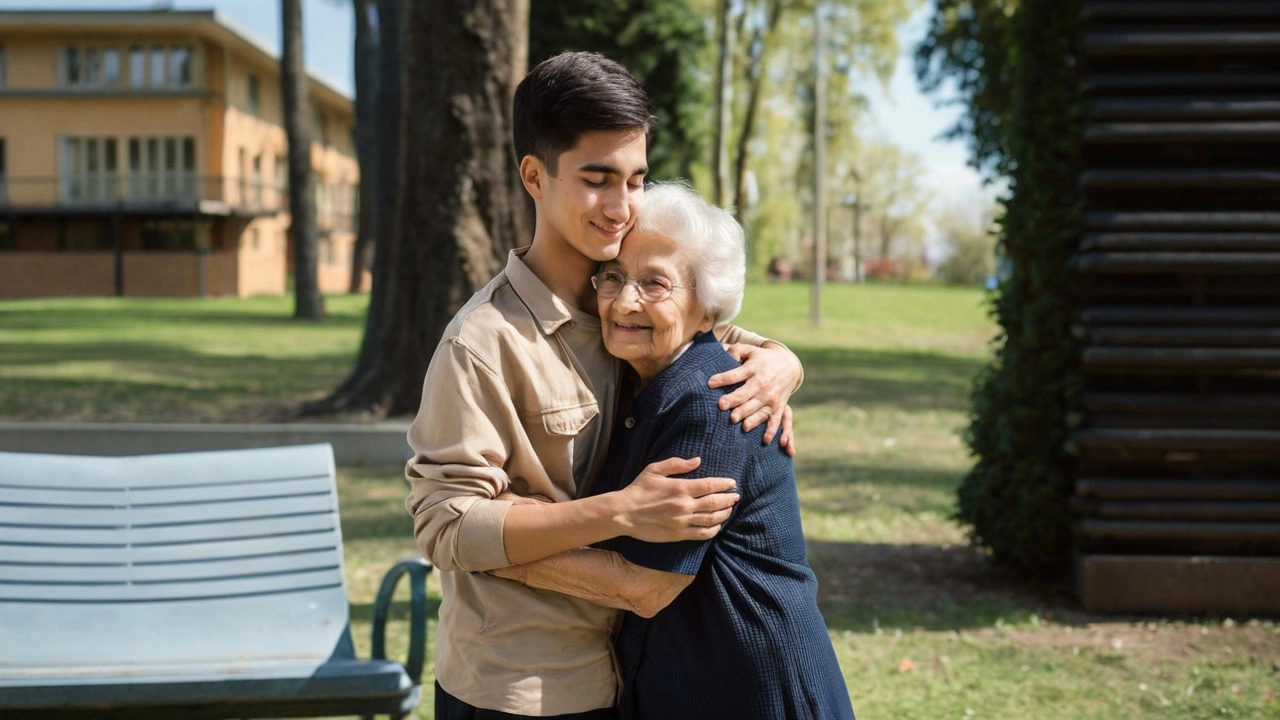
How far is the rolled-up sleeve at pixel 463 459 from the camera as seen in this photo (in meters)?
2.33

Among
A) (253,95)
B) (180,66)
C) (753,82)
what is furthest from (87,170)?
(753,82)

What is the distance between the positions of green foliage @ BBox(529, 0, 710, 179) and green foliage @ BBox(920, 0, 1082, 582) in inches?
665

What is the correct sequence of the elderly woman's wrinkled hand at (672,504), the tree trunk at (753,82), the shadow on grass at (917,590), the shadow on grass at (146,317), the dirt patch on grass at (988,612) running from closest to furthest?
the elderly woman's wrinkled hand at (672,504), the dirt patch on grass at (988,612), the shadow on grass at (917,590), the shadow on grass at (146,317), the tree trunk at (753,82)

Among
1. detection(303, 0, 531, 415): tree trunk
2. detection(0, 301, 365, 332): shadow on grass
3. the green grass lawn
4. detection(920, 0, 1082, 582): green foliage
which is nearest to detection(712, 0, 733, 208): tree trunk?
detection(0, 301, 365, 332): shadow on grass

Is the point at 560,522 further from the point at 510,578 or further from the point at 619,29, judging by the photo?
the point at 619,29

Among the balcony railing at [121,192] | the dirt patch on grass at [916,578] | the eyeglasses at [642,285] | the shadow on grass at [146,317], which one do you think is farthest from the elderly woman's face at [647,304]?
the balcony railing at [121,192]

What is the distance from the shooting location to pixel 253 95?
51.4 metres

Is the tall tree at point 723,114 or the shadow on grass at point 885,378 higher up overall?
the tall tree at point 723,114

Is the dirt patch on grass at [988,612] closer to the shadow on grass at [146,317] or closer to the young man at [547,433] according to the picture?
the young man at [547,433]

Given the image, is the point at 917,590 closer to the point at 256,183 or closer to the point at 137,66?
the point at 137,66

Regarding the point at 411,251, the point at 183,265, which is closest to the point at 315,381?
the point at 411,251

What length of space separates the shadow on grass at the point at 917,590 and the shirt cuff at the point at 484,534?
3972 mm

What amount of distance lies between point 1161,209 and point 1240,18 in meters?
0.91

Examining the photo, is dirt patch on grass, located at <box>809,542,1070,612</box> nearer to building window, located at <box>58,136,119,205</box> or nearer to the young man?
the young man
